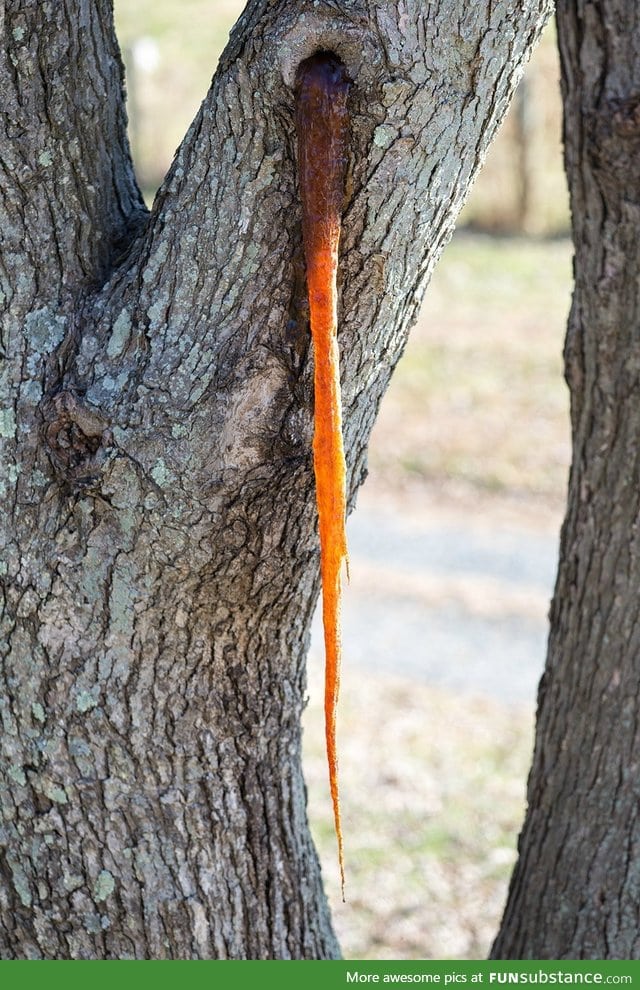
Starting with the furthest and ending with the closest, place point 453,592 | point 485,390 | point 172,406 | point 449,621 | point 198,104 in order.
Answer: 1. point 198,104
2. point 485,390
3. point 453,592
4. point 449,621
5. point 172,406

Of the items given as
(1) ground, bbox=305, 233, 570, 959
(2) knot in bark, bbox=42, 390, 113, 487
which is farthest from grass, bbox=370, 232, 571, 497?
(2) knot in bark, bbox=42, 390, 113, 487

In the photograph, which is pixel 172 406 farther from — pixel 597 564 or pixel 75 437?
pixel 597 564

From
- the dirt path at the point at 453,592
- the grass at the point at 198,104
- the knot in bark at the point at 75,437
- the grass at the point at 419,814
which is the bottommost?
the grass at the point at 419,814

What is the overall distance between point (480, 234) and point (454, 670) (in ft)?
26.6

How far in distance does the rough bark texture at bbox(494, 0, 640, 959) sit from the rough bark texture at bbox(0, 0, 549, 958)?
66cm

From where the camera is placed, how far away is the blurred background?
3.92 meters

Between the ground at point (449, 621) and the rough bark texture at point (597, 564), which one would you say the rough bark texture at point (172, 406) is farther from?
the ground at point (449, 621)

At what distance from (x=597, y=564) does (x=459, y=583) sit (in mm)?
4215

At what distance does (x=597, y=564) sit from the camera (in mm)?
2312

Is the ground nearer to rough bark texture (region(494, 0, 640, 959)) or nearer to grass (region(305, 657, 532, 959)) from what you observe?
grass (region(305, 657, 532, 959))

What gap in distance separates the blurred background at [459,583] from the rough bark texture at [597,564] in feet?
4.26

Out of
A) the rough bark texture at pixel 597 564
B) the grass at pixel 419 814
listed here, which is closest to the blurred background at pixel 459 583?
the grass at pixel 419 814

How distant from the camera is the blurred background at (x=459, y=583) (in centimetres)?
392

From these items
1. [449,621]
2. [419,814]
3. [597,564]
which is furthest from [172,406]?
[449,621]
